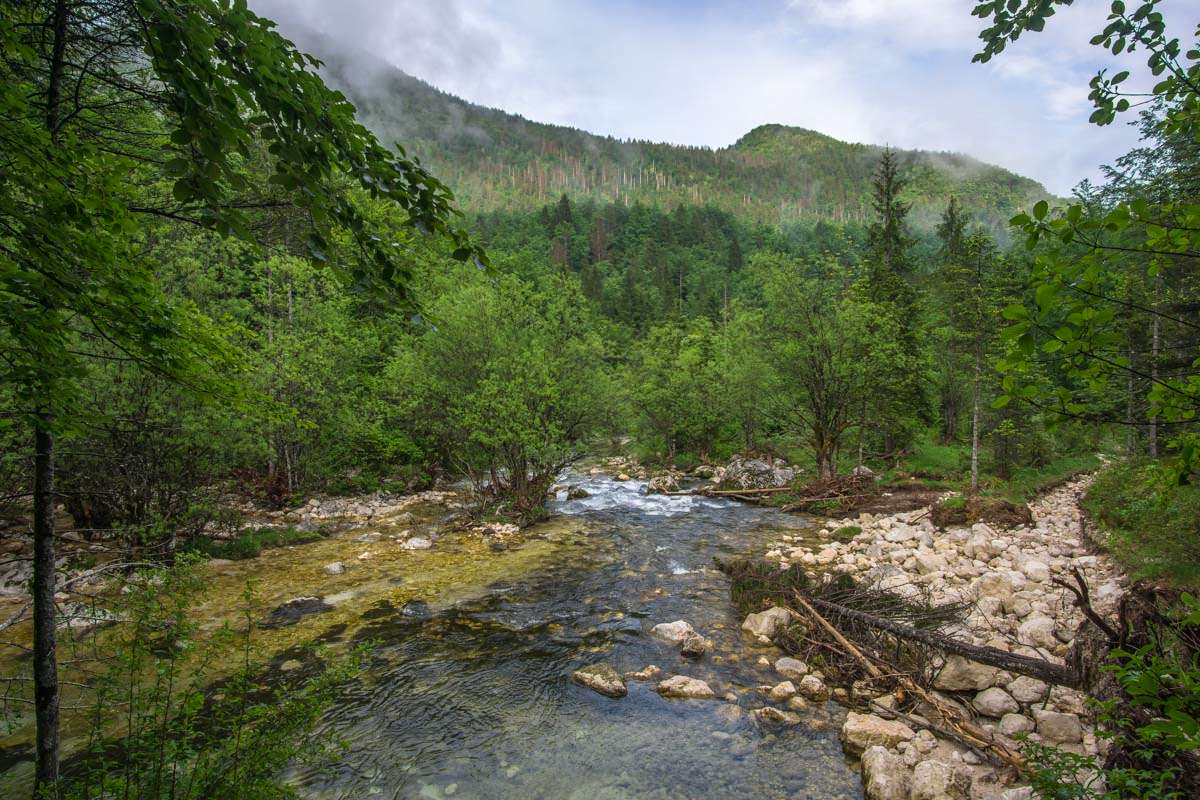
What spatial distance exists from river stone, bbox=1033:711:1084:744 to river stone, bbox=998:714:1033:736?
106 millimetres

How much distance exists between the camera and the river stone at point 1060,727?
5.80 m

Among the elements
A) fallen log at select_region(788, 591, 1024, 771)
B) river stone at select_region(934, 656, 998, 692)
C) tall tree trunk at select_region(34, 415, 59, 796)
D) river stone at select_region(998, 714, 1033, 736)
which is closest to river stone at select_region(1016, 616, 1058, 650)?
river stone at select_region(934, 656, 998, 692)

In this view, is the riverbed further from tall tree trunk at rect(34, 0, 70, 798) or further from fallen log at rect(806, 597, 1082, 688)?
tall tree trunk at rect(34, 0, 70, 798)

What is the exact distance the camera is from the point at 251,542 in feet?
45.3

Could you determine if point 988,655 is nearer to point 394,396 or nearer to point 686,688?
point 686,688

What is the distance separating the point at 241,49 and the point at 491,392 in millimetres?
14856

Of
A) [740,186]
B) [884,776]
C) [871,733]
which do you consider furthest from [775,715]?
[740,186]

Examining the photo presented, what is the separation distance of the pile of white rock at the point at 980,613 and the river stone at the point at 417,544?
9.08m

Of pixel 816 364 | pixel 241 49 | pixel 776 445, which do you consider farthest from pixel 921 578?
pixel 776 445

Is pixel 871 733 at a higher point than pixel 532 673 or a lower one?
higher

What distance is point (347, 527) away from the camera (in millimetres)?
16875

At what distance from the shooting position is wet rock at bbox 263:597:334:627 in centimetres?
978

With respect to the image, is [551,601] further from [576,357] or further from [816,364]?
[816,364]

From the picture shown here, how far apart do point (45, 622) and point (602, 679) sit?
6.35m
